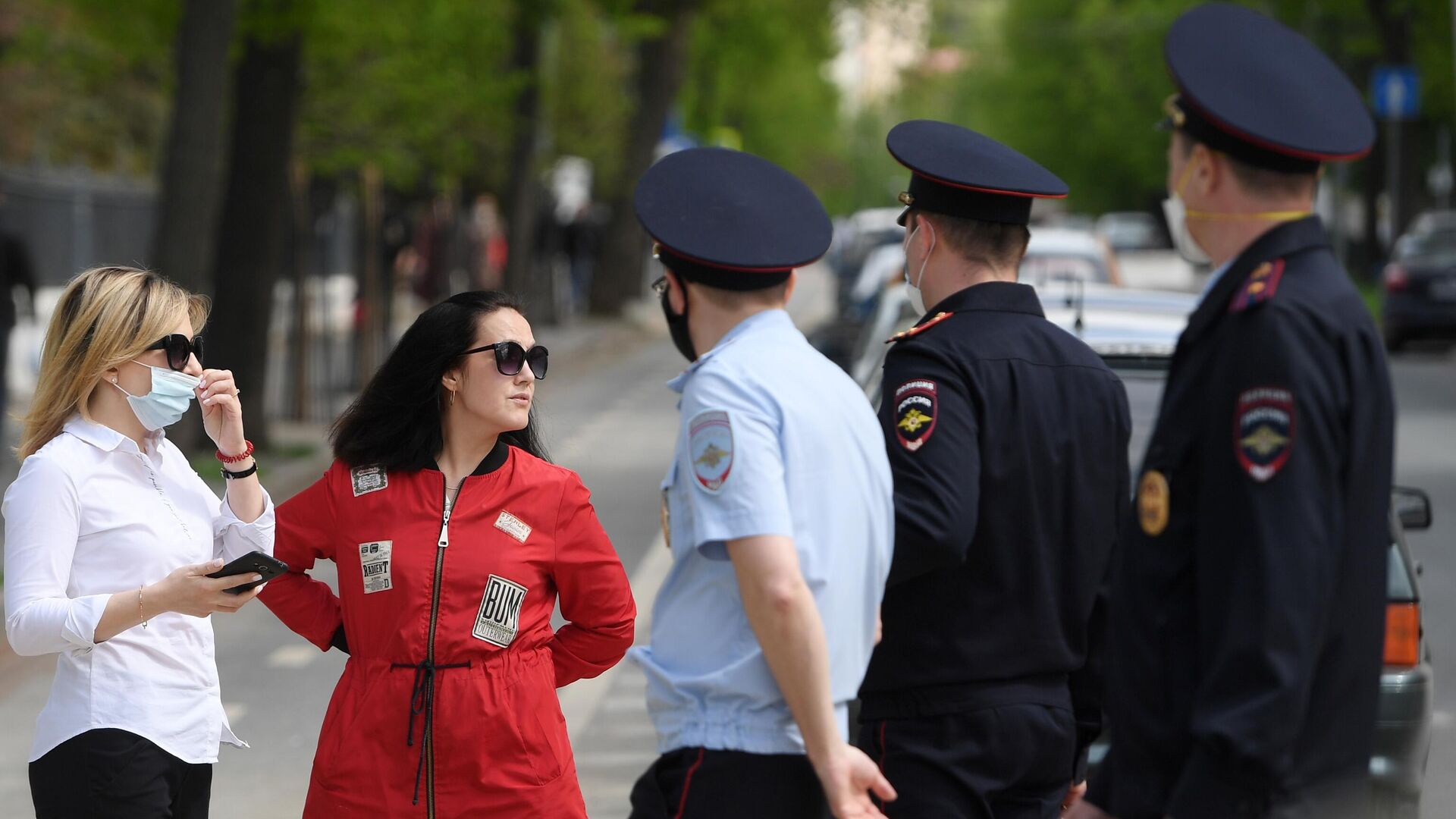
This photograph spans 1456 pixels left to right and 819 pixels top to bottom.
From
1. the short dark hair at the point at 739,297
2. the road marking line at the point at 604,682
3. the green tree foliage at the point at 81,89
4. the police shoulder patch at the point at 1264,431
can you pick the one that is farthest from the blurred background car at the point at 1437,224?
the police shoulder patch at the point at 1264,431

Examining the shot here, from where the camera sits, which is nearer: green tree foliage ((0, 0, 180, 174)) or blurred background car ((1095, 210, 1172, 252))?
green tree foliage ((0, 0, 180, 174))

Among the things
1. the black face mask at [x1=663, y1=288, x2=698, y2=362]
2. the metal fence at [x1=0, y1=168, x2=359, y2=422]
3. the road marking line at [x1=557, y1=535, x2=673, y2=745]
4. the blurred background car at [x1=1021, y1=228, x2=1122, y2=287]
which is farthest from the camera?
the metal fence at [x1=0, y1=168, x2=359, y2=422]

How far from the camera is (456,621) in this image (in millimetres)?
3688

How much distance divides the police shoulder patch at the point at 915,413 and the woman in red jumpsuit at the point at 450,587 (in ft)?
2.51

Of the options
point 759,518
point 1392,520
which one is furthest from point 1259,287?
point 1392,520

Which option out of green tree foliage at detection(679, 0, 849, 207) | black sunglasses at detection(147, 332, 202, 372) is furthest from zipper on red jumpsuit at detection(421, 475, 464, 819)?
green tree foliage at detection(679, 0, 849, 207)

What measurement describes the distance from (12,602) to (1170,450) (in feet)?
7.31

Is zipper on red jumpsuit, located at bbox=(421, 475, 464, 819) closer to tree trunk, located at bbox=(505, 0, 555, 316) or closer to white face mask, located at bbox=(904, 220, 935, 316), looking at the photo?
white face mask, located at bbox=(904, 220, 935, 316)

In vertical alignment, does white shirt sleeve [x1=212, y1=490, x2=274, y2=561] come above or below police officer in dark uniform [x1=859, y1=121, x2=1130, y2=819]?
below

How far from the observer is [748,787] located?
9.95ft

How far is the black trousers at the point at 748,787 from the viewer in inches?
119

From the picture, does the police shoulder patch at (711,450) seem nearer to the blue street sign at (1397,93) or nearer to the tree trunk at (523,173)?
the tree trunk at (523,173)

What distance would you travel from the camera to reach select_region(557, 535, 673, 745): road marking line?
7.61 metres

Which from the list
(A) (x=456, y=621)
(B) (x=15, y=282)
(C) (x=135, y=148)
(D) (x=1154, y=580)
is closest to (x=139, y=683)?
(A) (x=456, y=621)
